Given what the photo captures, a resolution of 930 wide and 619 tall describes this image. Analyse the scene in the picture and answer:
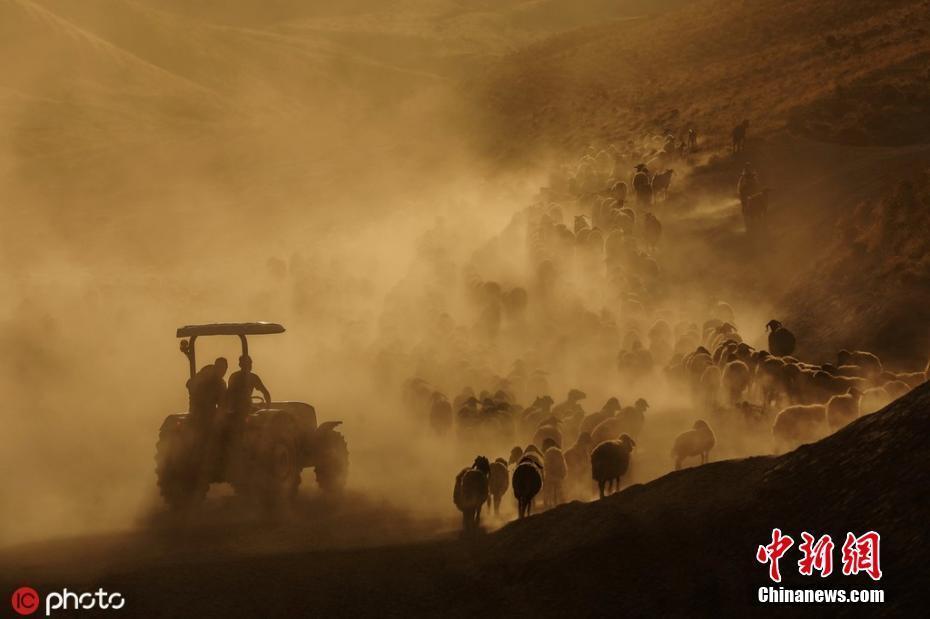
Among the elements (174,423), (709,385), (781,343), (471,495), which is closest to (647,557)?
(471,495)

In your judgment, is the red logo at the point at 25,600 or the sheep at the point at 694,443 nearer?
the red logo at the point at 25,600

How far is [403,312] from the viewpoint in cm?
3172

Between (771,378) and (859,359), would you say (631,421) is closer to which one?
(771,378)

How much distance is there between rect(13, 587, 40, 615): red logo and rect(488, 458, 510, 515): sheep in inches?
245

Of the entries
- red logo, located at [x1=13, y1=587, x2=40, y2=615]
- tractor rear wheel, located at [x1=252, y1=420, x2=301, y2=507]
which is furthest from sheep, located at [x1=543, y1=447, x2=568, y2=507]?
red logo, located at [x1=13, y1=587, x2=40, y2=615]

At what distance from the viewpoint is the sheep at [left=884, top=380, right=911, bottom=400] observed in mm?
18438

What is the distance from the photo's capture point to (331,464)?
18.0 meters

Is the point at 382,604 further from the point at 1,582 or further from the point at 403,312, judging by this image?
the point at 403,312

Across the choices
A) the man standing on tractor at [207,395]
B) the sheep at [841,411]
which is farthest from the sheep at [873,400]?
the man standing on tractor at [207,395]

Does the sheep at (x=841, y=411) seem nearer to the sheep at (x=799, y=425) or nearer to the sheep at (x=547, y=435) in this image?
the sheep at (x=799, y=425)

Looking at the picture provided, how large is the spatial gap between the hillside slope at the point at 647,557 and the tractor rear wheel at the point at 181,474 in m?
2.63

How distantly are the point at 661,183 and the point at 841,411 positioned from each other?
2132cm

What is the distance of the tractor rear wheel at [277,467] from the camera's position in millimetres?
16766

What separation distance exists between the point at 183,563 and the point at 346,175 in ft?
141
